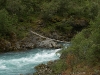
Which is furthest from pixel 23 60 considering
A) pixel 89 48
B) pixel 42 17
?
pixel 42 17

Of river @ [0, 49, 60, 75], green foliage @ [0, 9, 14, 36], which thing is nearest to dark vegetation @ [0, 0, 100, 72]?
green foliage @ [0, 9, 14, 36]

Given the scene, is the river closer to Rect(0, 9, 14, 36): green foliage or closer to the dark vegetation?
the dark vegetation

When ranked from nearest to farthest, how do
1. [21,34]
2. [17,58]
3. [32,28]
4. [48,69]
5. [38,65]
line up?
[48,69]
[38,65]
[17,58]
[21,34]
[32,28]

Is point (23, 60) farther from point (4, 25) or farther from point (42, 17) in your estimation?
point (42, 17)

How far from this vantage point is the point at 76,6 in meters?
62.5

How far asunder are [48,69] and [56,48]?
43.6 ft

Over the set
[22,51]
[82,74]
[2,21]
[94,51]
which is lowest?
[82,74]

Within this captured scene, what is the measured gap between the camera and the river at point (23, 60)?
3188cm

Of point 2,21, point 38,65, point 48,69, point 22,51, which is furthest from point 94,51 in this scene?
point 2,21

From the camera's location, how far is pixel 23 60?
120 feet

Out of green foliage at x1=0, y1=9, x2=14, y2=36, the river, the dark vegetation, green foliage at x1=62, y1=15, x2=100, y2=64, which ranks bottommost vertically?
green foliage at x1=62, y1=15, x2=100, y2=64

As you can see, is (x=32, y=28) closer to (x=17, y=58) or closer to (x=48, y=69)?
(x=17, y=58)

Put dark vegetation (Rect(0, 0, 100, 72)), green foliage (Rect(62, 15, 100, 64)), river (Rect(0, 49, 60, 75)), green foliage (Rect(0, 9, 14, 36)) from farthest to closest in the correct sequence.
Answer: dark vegetation (Rect(0, 0, 100, 72)) < green foliage (Rect(0, 9, 14, 36)) < river (Rect(0, 49, 60, 75)) < green foliage (Rect(62, 15, 100, 64))

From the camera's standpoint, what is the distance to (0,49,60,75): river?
105 feet
